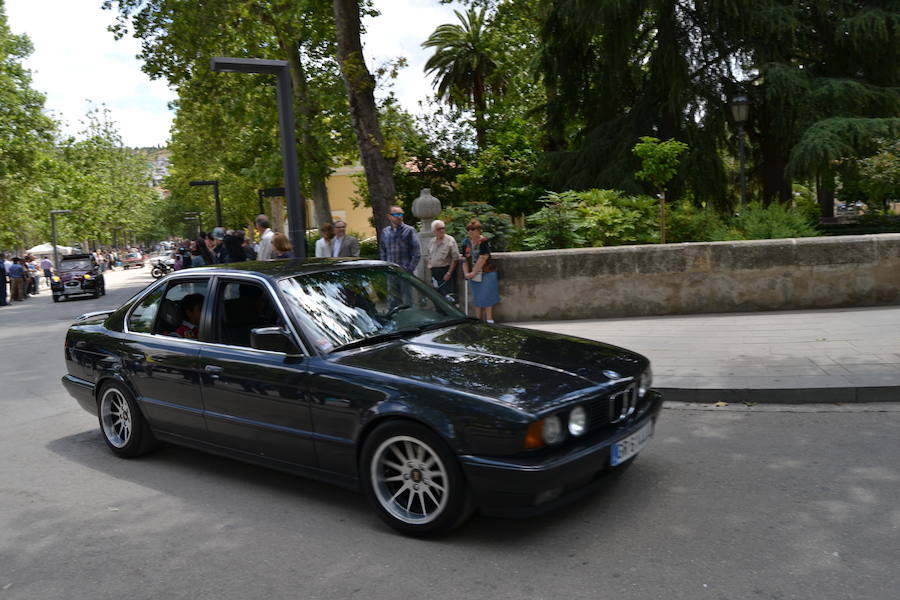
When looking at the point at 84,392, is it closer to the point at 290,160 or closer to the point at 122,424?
the point at 122,424

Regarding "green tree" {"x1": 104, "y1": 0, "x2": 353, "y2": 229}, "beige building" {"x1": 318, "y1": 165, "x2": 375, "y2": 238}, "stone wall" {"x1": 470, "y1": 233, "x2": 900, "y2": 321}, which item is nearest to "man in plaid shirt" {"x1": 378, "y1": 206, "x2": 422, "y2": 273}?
"stone wall" {"x1": 470, "y1": 233, "x2": 900, "y2": 321}

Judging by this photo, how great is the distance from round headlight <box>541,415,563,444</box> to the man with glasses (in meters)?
7.81

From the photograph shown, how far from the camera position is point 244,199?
181 ft

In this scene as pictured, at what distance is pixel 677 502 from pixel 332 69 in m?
26.2

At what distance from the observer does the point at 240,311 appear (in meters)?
5.26

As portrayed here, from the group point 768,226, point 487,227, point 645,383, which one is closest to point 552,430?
point 645,383

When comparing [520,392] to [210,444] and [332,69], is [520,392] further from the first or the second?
[332,69]

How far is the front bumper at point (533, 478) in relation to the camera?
3762mm

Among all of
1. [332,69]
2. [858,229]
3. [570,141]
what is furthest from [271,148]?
[858,229]

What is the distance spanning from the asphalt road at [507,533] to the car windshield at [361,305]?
3.42ft

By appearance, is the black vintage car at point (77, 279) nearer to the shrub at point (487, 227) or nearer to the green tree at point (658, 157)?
the shrub at point (487, 227)

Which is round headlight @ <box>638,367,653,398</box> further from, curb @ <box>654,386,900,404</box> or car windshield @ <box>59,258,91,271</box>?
car windshield @ <box>59,258,91,271</box>

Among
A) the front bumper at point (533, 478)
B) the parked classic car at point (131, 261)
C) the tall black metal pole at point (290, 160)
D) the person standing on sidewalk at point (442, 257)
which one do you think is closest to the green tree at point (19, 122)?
the tall black metal pole at point (290, 160)

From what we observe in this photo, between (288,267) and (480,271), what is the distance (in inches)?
235
